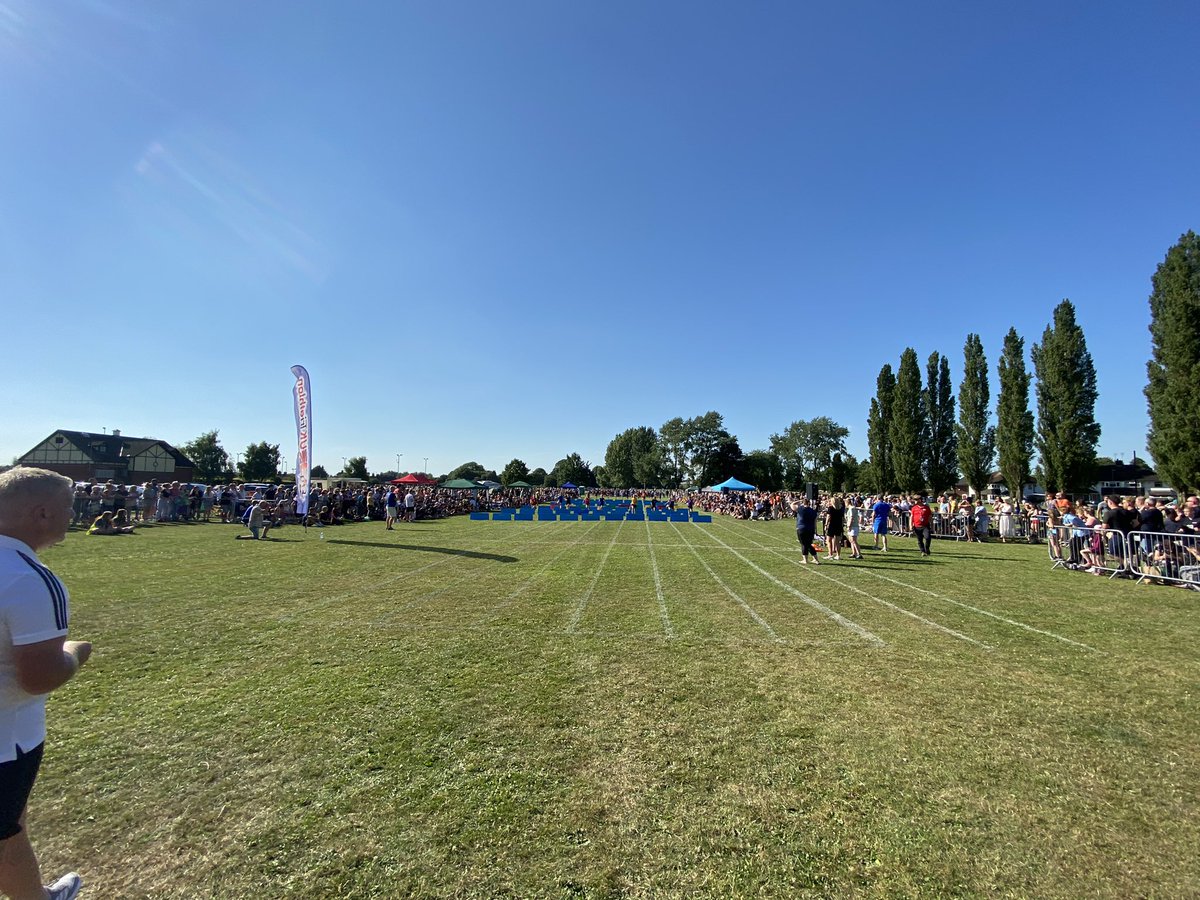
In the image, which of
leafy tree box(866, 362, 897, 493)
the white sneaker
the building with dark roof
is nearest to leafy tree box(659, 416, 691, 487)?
leafy tree box(866, 362, 897, 493)

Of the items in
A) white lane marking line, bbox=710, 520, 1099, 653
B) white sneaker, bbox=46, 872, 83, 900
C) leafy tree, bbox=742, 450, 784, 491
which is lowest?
white lane marking line, bbox=710, 520, 1099, 653

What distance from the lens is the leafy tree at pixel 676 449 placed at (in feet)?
348

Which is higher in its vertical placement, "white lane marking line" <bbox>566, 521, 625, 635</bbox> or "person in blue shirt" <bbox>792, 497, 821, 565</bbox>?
"person in blue shirt" <bbox>792, 497, 821, 565</bbox>

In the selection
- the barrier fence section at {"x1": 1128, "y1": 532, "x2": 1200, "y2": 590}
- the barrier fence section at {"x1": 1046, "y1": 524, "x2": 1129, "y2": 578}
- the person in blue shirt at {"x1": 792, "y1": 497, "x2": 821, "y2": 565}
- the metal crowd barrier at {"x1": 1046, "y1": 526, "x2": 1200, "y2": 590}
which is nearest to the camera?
the barrier fence section at {"x1": 1128, "y1": 532, "x2": 1200, "y2": 590}

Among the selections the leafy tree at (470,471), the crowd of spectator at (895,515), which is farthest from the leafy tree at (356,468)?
the crowd of spectator at (895,515)

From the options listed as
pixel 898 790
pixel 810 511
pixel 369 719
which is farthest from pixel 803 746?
pixel 810 511

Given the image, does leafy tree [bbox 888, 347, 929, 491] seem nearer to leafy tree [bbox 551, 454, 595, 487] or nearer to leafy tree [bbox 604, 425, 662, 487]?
leafy tree [bbox 604, 425, 662, 487]

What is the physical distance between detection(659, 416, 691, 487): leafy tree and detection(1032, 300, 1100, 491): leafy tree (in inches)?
2804

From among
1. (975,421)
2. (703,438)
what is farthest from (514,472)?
(975,421)

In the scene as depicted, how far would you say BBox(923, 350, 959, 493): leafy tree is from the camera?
44.3m

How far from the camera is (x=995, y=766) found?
3.68 metres

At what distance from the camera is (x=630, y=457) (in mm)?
114875

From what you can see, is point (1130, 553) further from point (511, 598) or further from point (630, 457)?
point (630, 457)

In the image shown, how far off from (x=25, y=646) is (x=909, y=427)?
168 ft
